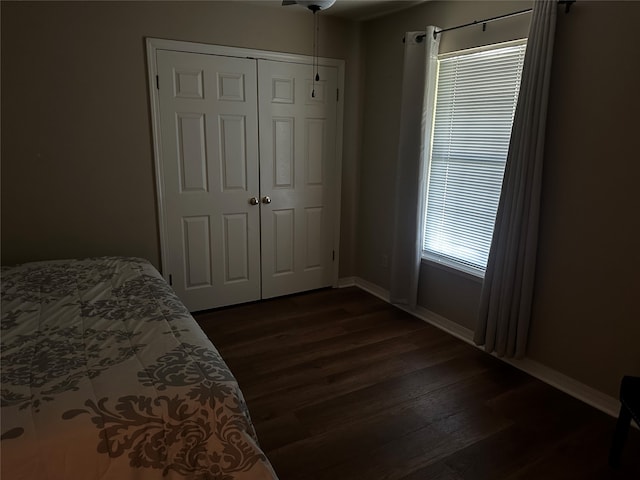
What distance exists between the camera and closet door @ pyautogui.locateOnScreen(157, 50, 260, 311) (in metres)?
3.22

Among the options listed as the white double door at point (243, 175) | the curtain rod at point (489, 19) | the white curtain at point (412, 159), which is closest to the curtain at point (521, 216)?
the curtain rod at point (489, 19)

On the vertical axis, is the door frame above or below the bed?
above

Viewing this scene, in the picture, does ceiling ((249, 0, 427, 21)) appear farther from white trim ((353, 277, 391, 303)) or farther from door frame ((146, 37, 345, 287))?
white trim ((353, 277, 391, 303))

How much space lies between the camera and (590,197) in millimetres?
2367

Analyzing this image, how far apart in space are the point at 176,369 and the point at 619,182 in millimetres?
2287

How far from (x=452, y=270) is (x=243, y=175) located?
5.94ft

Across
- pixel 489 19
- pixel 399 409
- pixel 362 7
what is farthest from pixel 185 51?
pixel 399 409

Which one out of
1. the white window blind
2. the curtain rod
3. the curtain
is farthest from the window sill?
the curtain rod

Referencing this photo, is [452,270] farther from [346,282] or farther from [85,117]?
[85,117]

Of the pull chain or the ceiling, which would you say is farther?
the pull chain

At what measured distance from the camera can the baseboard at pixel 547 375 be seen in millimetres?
2381

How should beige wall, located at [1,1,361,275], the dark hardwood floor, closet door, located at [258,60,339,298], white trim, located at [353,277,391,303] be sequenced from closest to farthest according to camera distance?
the dark hardwood floor
beige wall, located at [1,1,361,275]
closet door, located at [258,60,339,298]
white trim, located at [353,277,391,303]

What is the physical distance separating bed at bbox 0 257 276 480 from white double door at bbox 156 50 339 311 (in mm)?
1592

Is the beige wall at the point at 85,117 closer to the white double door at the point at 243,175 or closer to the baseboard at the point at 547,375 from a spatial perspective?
the white double door at the point at 243,175
